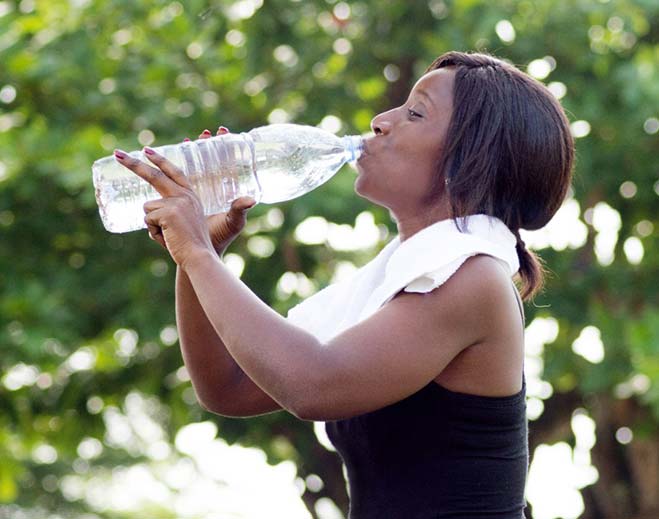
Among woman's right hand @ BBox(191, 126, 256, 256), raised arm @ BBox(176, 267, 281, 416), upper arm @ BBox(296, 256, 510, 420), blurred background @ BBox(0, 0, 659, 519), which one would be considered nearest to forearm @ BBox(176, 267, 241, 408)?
raised arm @ BBox(176, 267, 281, 416)

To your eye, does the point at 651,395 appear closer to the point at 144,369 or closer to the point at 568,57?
the point at 568,57

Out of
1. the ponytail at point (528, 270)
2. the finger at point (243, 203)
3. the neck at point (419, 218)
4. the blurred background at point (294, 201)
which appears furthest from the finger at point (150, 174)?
the blurred background at point (294, 201)

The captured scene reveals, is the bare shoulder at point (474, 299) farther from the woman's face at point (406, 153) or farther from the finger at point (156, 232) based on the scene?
the finger at point (156, 232)

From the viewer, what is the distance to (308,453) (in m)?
5.93

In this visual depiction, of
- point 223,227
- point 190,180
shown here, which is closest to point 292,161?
point 190,180

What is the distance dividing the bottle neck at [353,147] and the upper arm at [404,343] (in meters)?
0.34

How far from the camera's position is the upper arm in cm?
193

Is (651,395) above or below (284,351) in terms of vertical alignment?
below

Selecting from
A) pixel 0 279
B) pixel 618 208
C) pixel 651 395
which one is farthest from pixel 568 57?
pixel 0 279

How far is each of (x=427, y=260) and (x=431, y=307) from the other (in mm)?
81

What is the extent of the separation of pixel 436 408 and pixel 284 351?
0.93 ft

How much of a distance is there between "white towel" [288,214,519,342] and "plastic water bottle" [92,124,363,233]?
258 mm

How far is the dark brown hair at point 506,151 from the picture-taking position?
214 centimetres

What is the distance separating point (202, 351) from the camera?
2.41 meters
